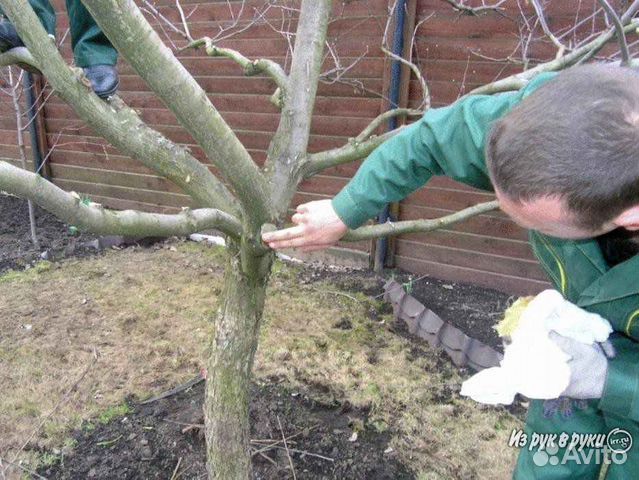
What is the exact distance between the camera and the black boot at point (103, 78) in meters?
2.13

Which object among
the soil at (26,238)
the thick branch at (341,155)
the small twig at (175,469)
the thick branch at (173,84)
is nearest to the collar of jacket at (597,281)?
the thick branch at (341,155)

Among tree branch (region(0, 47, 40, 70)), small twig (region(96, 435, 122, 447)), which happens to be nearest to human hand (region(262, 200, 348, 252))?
tree branch (region(0, 47, 40, 70))

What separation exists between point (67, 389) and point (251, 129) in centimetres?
266

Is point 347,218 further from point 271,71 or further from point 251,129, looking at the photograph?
point 251,129

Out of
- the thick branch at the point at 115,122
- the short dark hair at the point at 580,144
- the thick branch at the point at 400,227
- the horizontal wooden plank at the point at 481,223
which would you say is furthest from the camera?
the horizontal wooden plank at the point at 481,223

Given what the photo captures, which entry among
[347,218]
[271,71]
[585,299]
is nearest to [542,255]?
[585,299]

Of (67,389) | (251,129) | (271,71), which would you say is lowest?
(67,389)

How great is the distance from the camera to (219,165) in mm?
1209

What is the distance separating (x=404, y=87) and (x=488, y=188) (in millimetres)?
2584

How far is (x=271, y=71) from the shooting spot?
180cm

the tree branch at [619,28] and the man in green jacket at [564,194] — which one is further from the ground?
the tree branch at [619,28]

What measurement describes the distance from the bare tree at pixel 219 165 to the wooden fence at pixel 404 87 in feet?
4.74

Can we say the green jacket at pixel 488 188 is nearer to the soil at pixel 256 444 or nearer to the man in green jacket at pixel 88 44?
the soil at pixel 256 444

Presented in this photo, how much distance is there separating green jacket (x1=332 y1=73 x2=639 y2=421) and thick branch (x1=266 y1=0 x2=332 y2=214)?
385 millimetres
